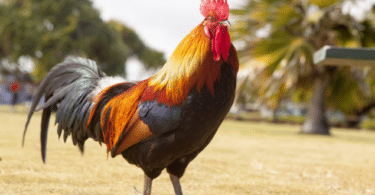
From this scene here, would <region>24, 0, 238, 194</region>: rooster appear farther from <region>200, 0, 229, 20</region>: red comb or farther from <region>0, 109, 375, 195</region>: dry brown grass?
<region>0, 109, 375, 195</region>: dry brown grass

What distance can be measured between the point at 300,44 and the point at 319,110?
3.09 m

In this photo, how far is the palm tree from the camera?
11.2 metres

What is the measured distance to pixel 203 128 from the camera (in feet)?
7.23

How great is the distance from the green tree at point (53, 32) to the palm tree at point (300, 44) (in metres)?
9.83

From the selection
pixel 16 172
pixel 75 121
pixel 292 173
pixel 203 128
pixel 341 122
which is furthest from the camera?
pixel 341 122

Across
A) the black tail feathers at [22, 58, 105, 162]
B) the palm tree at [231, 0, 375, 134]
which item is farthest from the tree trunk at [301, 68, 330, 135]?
the black tail feathers at [22, 58, 105, 162]

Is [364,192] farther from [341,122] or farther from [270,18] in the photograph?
[341,122]

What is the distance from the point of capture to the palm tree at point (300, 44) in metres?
11.2

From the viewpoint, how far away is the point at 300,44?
10984 millimetres

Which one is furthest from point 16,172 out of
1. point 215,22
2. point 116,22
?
point 116,22

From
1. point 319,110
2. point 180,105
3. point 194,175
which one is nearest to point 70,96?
point 180,105

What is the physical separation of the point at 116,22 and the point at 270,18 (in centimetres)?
3020

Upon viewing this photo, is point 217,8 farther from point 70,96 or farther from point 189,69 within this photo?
point 70,96

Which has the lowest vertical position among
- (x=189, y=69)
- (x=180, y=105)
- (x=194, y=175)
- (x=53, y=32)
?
(x=194, y=175)
